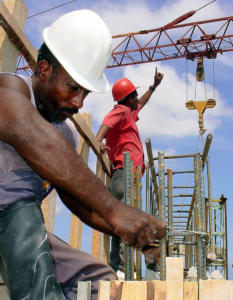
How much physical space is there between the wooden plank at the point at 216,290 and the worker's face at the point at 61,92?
0.96m

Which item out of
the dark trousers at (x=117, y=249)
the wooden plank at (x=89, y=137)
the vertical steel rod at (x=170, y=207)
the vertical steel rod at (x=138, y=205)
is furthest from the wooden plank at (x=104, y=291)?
the dark trousers at (x=117, y=249)

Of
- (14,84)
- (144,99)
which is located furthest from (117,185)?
(14,84)

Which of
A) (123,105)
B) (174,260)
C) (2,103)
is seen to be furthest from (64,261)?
(123,105)

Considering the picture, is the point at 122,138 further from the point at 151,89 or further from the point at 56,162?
the point at 56,162

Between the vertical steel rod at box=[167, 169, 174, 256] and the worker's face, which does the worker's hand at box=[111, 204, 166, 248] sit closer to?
the worker's face

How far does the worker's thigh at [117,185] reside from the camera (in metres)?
4.70

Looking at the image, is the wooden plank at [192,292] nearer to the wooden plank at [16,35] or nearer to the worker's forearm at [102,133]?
the wooden plank at [16,35]

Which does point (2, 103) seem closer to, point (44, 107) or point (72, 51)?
point (44, 107)

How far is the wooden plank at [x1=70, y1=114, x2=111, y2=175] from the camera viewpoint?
385cm

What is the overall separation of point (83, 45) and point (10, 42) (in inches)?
44.7

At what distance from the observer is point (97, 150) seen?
454cm

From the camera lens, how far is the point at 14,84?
1.68 meters

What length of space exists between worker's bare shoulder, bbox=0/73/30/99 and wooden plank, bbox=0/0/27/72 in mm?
971

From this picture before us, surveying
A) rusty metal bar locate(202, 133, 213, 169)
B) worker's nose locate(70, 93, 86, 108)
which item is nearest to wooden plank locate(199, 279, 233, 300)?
worker's nose locate(70, 93, 86, 108)
